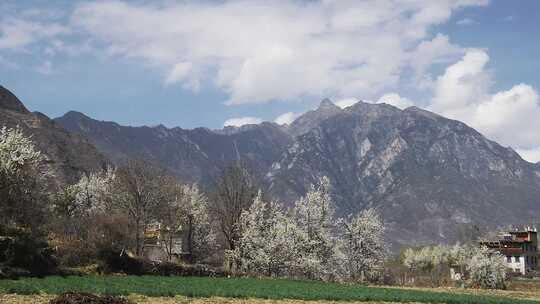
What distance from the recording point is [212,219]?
90938 mm

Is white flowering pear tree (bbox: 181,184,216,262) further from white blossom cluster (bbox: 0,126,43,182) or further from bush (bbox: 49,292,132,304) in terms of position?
bush (bbox: 49,292,132,304)

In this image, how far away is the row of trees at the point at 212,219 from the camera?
57.8m

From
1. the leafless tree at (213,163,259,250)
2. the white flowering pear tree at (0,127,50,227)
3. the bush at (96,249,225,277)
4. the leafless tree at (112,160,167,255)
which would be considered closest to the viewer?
the bush at (96,249,225,277)

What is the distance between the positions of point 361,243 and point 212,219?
25.4 meters

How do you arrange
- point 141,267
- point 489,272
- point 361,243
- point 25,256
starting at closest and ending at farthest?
point 25,256, point 141,267, point 489,272, point 361,243

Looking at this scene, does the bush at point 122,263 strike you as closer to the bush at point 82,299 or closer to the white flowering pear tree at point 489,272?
the bush at point 82,299

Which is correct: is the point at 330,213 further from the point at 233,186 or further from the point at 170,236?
the point at 170,236

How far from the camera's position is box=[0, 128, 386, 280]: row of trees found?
5775cm

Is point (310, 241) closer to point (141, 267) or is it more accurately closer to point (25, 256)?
point (141, 267)

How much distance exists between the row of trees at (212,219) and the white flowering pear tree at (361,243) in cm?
13

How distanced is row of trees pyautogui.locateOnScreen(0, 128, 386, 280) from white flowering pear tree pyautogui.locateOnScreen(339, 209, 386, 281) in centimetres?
13

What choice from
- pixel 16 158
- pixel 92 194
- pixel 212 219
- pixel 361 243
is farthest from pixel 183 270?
pixel 92 194

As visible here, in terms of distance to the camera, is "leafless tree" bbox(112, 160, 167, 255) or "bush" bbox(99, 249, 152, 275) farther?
"leafless tree" bbox(112, 160, 167, 255)

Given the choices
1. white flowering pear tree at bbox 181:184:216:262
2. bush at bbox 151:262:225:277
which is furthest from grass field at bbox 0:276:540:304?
white flowering pear tree at bbox 181:184:216:262
